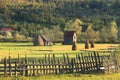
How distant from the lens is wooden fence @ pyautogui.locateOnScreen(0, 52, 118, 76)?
33.6 m

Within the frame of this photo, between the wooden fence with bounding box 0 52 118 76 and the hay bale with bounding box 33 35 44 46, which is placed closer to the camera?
the wooden fence with bounding box 0 52 118 76

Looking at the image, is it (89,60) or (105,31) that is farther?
(105,31)

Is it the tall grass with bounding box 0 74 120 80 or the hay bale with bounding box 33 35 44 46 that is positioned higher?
the tall grass with bounding box 0 74 120 80

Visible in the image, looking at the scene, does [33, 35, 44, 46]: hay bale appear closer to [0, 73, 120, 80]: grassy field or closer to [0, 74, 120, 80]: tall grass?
[0, 73, 120, 80]: grassy field

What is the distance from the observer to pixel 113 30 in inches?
6516

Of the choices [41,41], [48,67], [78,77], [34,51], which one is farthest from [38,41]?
[78,77]

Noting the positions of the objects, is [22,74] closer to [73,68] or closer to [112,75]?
[73,68]

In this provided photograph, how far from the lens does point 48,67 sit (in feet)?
120

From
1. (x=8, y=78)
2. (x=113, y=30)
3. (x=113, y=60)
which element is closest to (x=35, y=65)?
(x=8, y=78)

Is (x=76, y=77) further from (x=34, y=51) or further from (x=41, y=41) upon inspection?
(x=41, y=41)

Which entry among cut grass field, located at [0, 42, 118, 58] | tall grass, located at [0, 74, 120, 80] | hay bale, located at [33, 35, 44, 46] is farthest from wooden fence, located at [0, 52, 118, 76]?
hay bale, located at [33, 35, 44, 46]

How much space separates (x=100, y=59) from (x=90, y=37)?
12809 centimetres

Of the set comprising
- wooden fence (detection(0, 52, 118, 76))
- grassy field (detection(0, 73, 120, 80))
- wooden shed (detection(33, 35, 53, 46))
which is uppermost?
wooden fence (detection(0, 52, 118, 76))

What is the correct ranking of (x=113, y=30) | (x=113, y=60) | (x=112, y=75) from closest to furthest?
(x=112, y=75), (x=113, y=60), (x=113, y=30)
